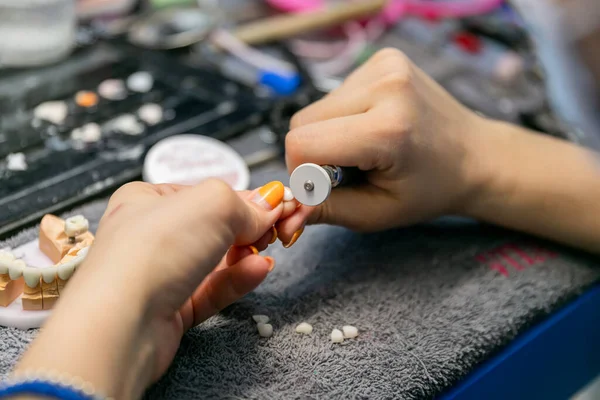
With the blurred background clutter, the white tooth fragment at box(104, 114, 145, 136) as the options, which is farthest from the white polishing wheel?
the white tooth fragment at box(104, 114, 145, 136)

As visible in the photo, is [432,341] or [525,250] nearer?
[432,341]

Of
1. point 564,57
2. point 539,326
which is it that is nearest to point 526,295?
point 539,326

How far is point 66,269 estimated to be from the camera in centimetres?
53

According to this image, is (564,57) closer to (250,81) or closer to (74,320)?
(74,320)

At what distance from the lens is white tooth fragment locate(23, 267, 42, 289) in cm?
52

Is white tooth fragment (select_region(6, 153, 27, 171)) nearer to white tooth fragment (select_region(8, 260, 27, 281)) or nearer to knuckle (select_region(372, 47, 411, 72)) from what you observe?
white tooth fragment (select_region(8, 260, 27, 281))

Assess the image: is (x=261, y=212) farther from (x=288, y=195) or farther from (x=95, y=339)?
(x=95, y=339)

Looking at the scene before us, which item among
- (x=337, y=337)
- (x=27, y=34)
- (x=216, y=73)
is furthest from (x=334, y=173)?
(x=27, y=34)

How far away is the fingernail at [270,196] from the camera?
1.76ft

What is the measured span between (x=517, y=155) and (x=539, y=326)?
18 centimetres

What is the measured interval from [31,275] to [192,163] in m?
0.27

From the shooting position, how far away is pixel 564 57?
544 millimetres

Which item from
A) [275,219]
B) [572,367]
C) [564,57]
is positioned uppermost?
[564,57]

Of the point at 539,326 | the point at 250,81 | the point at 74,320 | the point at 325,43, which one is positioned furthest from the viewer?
the point at 325,43
